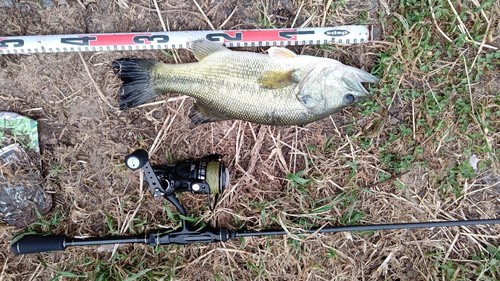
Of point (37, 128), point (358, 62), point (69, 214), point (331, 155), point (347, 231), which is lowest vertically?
point (347, 231)

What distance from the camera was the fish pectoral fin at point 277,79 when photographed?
105 inches

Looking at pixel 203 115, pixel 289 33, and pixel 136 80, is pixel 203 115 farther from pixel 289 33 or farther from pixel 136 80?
pixel 289 33

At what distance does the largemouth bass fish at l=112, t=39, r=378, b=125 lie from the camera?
2.66m

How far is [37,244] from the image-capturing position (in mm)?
3080

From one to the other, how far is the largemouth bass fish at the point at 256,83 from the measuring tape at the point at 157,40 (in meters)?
0.24

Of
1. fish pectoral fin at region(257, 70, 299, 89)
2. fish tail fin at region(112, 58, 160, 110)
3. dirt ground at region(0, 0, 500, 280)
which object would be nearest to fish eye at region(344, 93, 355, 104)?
fish pectoral fin at region(257, 70, 299, 89)

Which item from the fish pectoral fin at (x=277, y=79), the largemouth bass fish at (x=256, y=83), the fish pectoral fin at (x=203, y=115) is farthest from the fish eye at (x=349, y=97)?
the fish pectoral fin at (x=203, y=115)

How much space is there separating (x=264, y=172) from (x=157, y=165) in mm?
735

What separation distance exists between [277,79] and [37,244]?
189 centimetres

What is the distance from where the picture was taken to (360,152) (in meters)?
3.27

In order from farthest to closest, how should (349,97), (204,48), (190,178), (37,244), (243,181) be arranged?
(243,181), (37,244), (190,178), (204,48), (349,97)

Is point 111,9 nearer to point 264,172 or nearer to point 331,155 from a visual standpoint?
point 264,172

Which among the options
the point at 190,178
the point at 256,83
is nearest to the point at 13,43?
the point at 190,178

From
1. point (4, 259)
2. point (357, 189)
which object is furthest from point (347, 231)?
point (4, 259)
